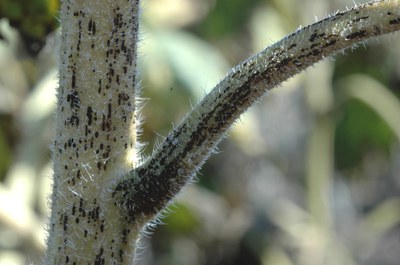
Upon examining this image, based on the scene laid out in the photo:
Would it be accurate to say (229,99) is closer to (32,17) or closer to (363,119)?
(32,17)

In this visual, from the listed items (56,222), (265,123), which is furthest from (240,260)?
(56,222)

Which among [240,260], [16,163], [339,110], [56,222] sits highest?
[339,110]

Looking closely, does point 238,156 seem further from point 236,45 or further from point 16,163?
point 16,163

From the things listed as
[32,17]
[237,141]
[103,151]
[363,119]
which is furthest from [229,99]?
[363,119]

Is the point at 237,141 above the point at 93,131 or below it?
above

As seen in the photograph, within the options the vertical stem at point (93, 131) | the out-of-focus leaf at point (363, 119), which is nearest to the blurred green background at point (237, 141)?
the out-of-focus leaf at point (363, 119)

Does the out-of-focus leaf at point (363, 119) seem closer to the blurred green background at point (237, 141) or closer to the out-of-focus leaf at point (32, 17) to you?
the blurred green background at point (237, 141)
